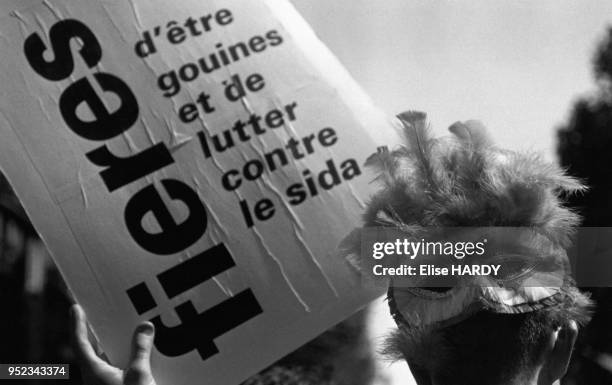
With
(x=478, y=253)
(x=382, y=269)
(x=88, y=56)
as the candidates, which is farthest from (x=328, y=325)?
(x=88, y=56)

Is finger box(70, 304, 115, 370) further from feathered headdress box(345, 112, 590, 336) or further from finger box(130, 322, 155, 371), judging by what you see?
feathered headdress box(345, 112, 590, 336)

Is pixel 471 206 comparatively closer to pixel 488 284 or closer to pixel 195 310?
pixel 488 284

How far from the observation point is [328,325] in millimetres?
1978

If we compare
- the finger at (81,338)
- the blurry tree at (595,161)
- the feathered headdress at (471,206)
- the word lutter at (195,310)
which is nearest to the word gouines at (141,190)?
the word lutter at (195,310)

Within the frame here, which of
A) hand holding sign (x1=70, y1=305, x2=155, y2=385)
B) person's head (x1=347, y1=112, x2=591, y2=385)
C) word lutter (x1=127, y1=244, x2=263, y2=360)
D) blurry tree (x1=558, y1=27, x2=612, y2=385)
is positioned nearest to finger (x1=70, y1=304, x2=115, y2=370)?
hand holding sign (x1=70, y1=305, x2=155, y2=385)

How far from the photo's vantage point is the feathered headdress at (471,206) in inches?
→ 66.0

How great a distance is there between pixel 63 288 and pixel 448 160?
6.09 metres

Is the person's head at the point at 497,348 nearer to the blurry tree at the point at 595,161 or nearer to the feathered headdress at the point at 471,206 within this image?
the feathered headdress at the point at 471,206

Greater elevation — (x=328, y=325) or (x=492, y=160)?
(x=492, y=160)

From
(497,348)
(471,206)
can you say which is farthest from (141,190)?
(497,348)

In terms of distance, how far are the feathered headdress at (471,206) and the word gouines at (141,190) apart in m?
0.37

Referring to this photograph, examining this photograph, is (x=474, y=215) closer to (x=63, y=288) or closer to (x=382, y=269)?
(x=382, y=269)

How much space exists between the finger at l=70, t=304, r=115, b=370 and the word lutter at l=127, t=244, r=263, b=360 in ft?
0.37

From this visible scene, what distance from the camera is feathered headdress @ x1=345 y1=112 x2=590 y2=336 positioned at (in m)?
1.68
